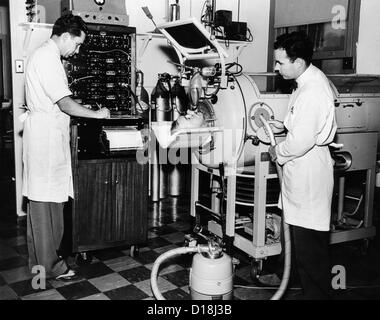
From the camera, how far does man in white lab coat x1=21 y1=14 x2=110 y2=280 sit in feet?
9.96

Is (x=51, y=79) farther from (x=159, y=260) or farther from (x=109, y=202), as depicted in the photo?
(x=159, y=260)

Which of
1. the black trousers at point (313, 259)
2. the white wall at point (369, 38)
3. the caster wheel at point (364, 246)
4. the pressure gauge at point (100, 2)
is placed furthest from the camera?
the white wall at point (369, 38)

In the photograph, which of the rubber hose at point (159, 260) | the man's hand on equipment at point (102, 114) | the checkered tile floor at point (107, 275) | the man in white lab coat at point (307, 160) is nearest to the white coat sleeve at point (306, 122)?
the man in white lab coat at point (307, 160)

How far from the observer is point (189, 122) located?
314 cm

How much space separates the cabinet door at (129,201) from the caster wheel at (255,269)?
94 centimetres

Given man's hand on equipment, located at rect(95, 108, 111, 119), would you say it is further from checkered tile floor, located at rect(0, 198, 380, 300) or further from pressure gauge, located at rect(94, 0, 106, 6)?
checkered tile floor, located at rect(0, 198, 380, 300)

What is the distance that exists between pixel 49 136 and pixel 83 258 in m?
1.06

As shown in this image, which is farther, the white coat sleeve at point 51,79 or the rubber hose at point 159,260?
the white coat sleeve at point 51,79

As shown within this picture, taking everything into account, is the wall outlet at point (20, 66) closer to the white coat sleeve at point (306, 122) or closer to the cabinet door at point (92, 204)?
the cabinet door at point (92, 204)

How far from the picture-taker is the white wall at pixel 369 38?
441 cm

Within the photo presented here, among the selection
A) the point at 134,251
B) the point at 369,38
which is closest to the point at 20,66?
the point at 134,251

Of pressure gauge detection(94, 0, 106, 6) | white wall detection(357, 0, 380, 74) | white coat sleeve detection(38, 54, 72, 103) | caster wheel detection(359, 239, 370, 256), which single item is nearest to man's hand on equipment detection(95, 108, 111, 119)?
white coat sleeve detection(38, 54, 72, 103)
